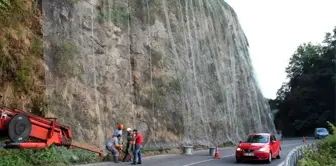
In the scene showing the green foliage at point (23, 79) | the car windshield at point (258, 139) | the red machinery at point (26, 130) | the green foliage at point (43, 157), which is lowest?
the green foliage at point (43, 157)

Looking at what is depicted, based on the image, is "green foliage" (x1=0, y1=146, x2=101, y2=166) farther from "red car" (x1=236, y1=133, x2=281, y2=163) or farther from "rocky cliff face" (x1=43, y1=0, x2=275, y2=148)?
"red car" (x1=236, y1=133, x2=281, y2=163)

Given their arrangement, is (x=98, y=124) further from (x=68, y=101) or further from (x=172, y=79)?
(x=172, y=79)

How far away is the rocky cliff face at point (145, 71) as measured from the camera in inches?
824

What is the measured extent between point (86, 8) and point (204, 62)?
53.6ft

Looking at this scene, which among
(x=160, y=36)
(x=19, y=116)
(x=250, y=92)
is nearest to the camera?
(x=19, y=116)

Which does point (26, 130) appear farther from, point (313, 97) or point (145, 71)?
point (313, 97)

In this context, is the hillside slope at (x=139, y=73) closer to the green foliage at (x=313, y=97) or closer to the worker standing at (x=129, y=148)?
the worker standing at (x=129, y=148)

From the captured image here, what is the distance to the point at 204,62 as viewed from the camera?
37.5 m

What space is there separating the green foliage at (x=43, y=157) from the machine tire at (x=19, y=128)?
349 centimetres

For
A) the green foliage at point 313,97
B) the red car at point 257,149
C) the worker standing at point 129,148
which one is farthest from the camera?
the green foliage at point 313,97

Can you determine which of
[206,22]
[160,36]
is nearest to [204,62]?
[206,22]

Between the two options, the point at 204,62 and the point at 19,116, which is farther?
the point at 204,62

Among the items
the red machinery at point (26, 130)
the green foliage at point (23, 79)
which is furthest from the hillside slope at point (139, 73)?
the red machinery at point (26, 130)

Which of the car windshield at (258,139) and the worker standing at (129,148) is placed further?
the car windshield at (258,139)
